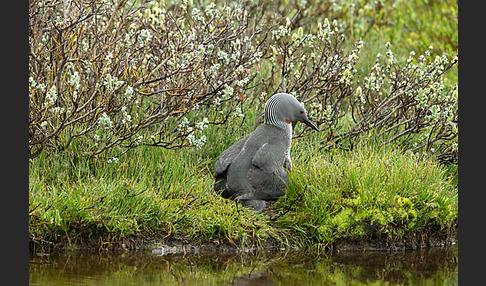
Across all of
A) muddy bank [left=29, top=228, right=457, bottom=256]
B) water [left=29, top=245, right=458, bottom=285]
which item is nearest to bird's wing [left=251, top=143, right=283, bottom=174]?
muddy bank [left=29, top=228, right=457, bottom=256]

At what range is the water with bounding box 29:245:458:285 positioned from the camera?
6500 mm

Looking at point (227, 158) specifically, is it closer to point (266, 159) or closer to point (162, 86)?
point (266, 159)

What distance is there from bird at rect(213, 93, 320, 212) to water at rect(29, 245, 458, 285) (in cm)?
78

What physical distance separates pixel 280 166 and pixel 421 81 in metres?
2.98

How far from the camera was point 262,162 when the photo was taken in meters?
7.88

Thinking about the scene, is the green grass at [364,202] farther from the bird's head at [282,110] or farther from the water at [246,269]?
the bird's head at [282,110]

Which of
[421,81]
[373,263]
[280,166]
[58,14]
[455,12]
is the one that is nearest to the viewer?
[373,263]

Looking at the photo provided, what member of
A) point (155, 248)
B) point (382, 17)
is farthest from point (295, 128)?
point (382, 17)

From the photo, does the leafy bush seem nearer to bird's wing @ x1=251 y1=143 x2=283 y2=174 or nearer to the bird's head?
the bird's head

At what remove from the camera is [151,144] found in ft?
27.6

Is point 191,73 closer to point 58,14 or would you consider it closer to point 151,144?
point 151,144

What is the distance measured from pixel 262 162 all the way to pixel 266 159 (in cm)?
6

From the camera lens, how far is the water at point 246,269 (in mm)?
6500

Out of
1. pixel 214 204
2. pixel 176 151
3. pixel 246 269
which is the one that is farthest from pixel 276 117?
pixel 246 269
